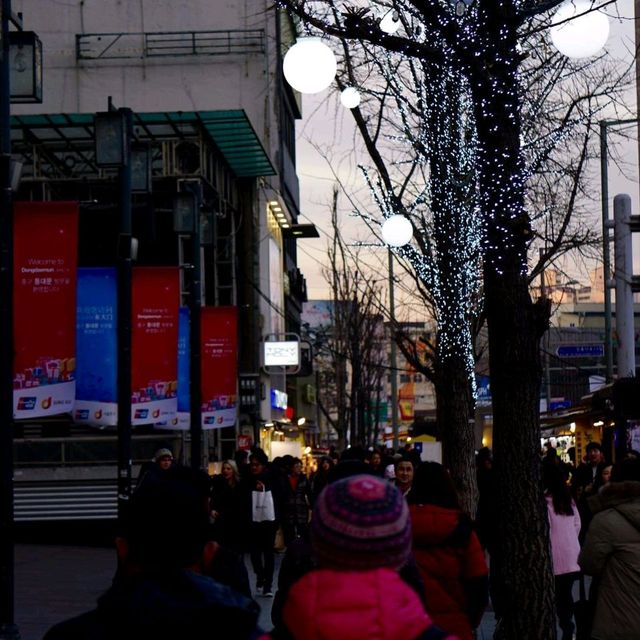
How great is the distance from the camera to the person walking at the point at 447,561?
25.6ft

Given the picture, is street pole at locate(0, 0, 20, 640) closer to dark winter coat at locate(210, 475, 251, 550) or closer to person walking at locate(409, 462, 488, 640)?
dark winter coat at locate(210, 475, 251, 550)

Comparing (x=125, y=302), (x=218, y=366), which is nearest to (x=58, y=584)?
(x=125, y=302)

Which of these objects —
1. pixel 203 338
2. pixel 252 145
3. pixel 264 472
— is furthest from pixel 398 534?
pixel 252 145

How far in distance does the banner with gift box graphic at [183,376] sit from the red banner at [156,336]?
344cm

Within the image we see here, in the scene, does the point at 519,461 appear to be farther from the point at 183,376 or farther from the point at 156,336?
the point at 183,376

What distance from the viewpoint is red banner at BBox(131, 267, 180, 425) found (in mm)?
26156

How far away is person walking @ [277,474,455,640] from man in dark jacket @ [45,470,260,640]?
6.1 inches

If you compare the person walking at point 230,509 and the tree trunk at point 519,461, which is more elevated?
the tree trunk at point 519,461

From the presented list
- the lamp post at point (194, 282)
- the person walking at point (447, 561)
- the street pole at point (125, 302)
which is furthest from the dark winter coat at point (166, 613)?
the lamp post at point (194, 282)

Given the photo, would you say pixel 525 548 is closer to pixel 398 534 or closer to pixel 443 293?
pixel 398 534

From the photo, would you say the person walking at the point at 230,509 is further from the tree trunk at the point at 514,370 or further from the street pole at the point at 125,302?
the tree trunk at the point at 514,370

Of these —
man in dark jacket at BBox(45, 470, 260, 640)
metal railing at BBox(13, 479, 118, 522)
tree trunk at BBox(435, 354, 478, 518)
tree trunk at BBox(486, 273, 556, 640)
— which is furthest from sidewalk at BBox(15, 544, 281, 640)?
man in dark jacket at BBox(45, 470, 260, 640)

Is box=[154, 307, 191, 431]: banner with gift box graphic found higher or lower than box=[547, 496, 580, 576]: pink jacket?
higher

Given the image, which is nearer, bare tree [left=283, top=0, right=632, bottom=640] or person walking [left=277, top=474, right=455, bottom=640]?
person walking [left=277, top=474, right=455, bottom=640]
